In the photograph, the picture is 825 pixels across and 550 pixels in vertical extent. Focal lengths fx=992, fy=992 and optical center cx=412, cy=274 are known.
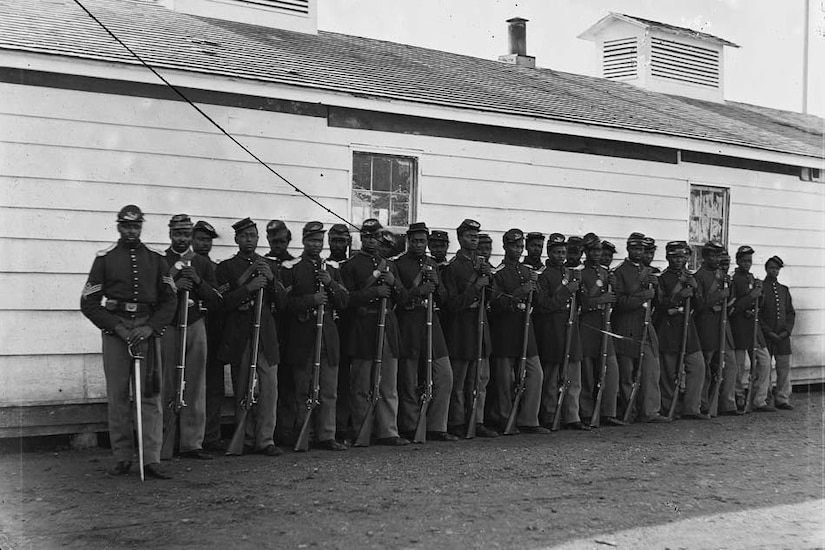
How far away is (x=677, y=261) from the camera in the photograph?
10328 millimetres

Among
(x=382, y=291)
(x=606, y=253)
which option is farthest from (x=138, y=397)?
(x=606, y=253)

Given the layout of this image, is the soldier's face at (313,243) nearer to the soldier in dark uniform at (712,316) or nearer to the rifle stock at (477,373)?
the rifle stock at (477,373)

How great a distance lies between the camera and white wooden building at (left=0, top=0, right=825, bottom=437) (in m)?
7.64

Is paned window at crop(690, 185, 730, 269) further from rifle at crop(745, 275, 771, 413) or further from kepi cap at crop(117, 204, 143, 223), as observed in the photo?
kepi cap at crop(117, 204, 143, 223)

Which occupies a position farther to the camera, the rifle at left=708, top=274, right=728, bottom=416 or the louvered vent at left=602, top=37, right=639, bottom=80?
the louvered vent at left=602, top=37, right=639, bottom=80

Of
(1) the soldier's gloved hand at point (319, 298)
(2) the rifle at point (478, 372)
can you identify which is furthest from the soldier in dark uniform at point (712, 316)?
(1) the soldier's gloved hand at point (319, 298)

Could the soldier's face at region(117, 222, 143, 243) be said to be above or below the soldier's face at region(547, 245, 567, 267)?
above

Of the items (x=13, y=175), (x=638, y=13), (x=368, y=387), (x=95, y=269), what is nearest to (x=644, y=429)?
(x=368, y=387)

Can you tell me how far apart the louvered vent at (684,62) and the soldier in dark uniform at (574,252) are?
22.0ft

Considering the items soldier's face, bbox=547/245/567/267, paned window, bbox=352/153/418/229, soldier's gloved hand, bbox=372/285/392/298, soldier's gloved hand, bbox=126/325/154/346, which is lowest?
soldier's gloved hand, bbox=126/325/154/346

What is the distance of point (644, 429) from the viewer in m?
9.67

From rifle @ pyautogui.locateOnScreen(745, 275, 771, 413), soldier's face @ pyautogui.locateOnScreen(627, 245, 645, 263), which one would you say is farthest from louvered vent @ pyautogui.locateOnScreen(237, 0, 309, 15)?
rifle @ pyautogui.locateOnScreen(745, 275, 771, 413)

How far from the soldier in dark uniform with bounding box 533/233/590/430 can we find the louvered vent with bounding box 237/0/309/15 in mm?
4305

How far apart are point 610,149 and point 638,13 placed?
5351 mm
